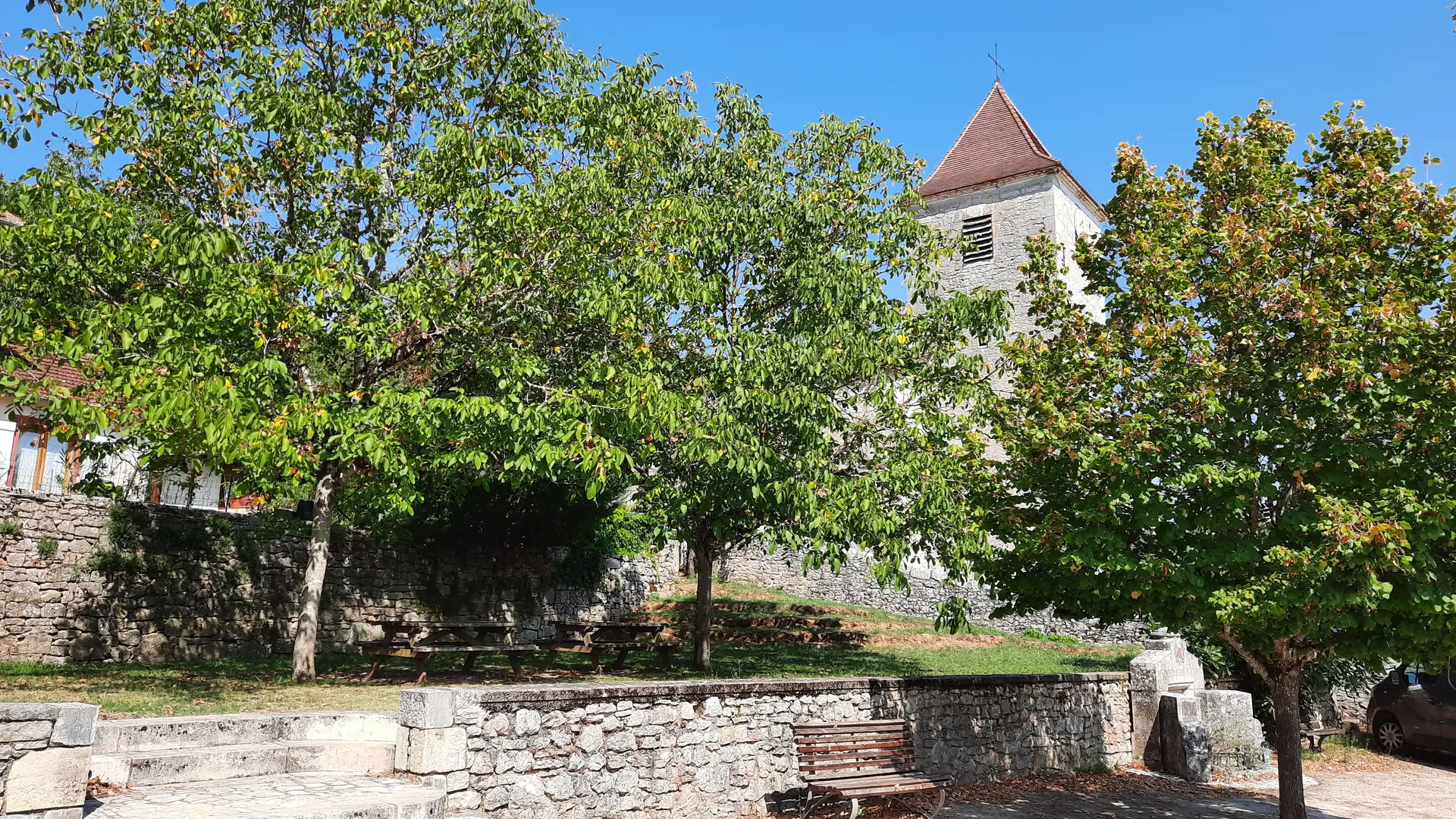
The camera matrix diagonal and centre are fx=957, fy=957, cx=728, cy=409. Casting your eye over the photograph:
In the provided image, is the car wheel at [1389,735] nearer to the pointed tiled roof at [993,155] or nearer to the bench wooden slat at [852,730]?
the bench wooden slat at [852,730]

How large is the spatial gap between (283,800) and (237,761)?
1.08 m

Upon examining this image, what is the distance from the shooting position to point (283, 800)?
6172 mm

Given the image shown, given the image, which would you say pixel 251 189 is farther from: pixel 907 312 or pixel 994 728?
pixel 994 728

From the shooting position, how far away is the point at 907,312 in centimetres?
1395

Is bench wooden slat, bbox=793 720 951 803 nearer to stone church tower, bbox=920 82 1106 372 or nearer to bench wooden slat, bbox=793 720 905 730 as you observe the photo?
bench wooden slat, bbox=793 720 905 730

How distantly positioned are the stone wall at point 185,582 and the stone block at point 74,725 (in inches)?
316

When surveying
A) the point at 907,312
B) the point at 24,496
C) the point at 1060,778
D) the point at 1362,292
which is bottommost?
the point at 1060,778

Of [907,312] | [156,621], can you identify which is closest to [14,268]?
[156,621]

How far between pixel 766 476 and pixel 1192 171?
5.63 metres

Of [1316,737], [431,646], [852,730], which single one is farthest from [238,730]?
[1316,737]

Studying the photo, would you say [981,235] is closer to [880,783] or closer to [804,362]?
[804,362]

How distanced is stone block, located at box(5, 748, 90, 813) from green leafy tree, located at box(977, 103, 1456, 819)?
24.0ft

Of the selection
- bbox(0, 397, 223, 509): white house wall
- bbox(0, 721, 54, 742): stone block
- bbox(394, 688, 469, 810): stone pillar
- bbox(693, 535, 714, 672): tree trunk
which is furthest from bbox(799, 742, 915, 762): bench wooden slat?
bbox(0, 397, 223, 509): white house wall

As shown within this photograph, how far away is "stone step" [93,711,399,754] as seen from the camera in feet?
22.7
